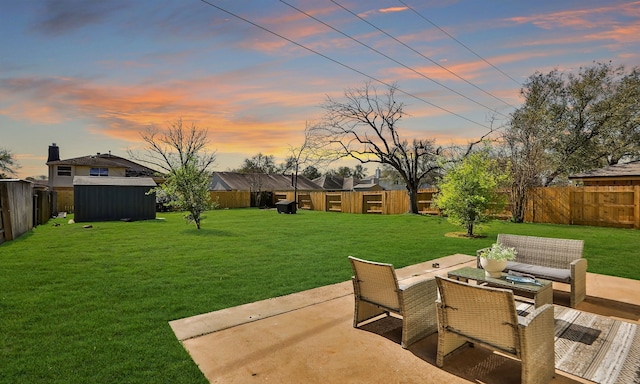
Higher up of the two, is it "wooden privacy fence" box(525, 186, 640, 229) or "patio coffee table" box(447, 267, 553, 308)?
"wooden privacy fence" box(525, 186, 640, 229)

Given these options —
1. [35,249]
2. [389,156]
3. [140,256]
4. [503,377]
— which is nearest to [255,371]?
[503,377]

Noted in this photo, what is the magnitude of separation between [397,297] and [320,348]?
33.4 inches

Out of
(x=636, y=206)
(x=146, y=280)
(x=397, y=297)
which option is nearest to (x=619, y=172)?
(x=636, y=206)

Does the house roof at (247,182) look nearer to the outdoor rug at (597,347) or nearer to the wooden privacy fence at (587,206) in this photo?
the wooden privacy fence at (587,206)

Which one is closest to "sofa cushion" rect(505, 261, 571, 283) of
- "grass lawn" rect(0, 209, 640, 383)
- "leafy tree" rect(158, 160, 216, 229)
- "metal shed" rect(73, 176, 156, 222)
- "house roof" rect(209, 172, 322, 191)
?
"grass lawn" rect(0, 209, 640, 383)

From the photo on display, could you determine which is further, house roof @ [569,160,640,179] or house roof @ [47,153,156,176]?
house roof @ [47,153,156,176]

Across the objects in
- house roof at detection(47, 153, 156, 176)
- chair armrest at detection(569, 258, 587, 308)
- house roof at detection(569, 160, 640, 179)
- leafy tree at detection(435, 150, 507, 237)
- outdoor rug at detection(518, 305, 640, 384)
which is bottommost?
outdoor rug at detection(518, 305, 640, 384)

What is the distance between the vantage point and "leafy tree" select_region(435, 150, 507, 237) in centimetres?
1054

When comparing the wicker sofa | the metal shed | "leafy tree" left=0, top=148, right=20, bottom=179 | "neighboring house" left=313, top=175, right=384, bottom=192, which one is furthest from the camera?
"neighboring house" left=313, top=175, right=384, bottom=192

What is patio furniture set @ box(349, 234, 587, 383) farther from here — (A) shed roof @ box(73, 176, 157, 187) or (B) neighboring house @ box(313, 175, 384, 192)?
(B) neighboring house @ box(313, 175, 384, 192)

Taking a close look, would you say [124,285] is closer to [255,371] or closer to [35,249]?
[255,371]

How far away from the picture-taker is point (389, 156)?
71.6 feet

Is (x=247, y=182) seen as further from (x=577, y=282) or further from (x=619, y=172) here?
(x=577, y=282)

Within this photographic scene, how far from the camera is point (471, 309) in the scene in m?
2.49
